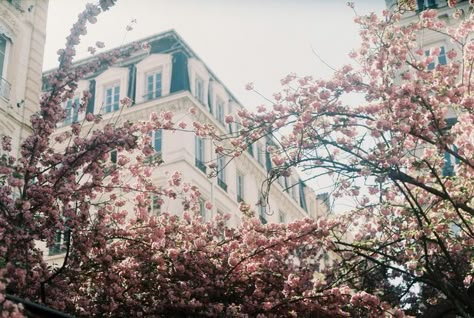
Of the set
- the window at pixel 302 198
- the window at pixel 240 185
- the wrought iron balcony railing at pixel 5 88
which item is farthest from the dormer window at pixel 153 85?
the window at pixel 302 198

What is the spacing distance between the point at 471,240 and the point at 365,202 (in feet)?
6.55

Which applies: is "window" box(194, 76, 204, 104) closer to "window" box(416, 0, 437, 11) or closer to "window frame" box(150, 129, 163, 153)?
"window frame" box(150, 129, 163, 153)

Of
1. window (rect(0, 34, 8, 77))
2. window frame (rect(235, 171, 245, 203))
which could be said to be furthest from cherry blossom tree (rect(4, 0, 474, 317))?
window frame (rect(235, 171, 245, 203))

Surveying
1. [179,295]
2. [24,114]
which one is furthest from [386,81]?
[24,114]

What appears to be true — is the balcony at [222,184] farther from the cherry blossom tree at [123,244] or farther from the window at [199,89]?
A: the cherry blossom tree at [123,244]

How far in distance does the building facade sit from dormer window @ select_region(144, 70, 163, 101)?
7461mm

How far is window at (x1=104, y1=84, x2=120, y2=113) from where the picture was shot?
2464 cm

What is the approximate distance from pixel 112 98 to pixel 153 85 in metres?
2.06

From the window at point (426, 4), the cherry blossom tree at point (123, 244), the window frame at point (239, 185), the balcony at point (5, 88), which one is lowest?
the cherry blossom tree at point (123, 244)

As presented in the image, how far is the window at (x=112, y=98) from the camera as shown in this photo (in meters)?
24.6

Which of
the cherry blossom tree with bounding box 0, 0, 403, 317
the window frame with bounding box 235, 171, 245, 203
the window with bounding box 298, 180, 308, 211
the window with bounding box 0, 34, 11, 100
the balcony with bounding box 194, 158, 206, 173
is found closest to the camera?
the cherry blossom tree with bounding box 0, 0, 403, 317

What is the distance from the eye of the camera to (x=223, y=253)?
11.5 meters

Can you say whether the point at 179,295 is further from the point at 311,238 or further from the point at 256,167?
the point at 256,167

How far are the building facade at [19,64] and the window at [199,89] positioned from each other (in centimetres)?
852
